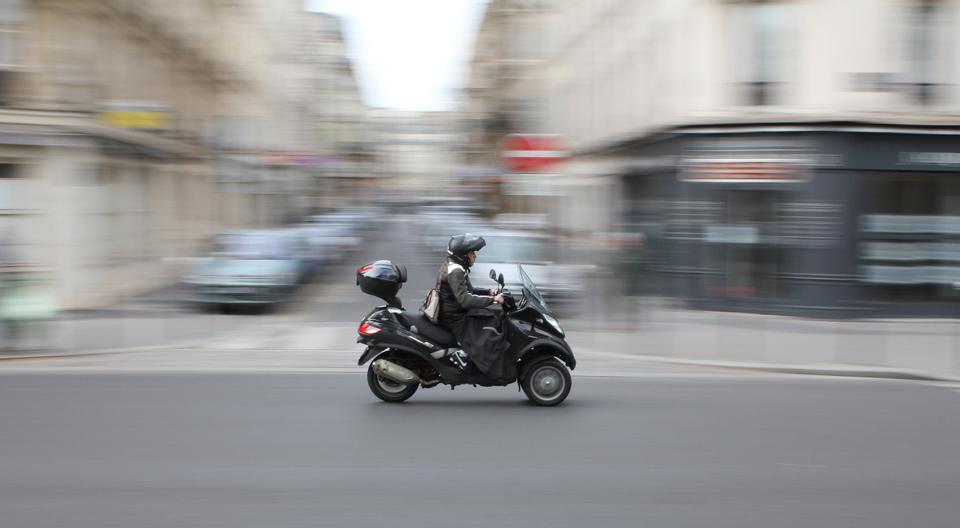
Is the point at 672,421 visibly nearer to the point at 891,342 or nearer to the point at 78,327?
the point at 891,342

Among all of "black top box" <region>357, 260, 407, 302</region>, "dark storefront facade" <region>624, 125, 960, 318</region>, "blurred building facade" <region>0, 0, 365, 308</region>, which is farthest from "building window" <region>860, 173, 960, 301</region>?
"blurred building facade" <region>0, 0, 365, 308</region>

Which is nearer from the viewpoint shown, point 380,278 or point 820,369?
point 380,278

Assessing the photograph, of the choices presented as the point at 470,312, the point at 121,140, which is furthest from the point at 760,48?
the point at 121,140

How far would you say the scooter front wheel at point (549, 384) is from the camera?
28.7ft

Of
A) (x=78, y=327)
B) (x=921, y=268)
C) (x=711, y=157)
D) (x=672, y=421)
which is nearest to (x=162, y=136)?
(x=78, y=327)

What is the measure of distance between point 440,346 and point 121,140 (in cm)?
1640

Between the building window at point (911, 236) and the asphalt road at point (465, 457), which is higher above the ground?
the building window at point (911, 236)

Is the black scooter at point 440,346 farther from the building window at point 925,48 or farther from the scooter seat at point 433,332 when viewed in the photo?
the building window at point 925,48

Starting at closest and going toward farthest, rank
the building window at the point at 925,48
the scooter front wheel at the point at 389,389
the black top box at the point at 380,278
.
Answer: the black top box at the point at 380,278 → the scooter front wheel at the point at 389,389 → the building window at the point at 925,48

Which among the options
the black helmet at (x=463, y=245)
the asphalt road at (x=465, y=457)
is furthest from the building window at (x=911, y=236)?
the black helmet at (x=463, y=245)

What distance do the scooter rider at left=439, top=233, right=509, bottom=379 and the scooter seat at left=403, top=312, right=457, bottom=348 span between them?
7 cm

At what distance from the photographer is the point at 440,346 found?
8617 mm

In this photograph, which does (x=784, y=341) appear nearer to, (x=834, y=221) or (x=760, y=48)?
(x=834, y=221)

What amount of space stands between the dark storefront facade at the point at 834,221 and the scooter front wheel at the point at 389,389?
11.4 metres
